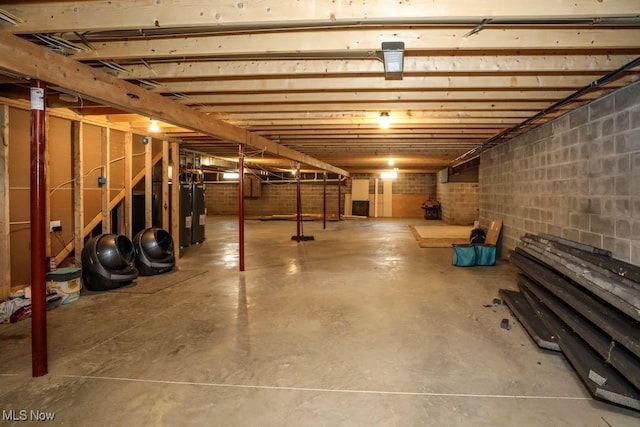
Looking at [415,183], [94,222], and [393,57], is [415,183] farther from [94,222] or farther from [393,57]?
[393,57]

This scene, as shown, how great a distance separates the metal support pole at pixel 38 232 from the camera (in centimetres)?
218

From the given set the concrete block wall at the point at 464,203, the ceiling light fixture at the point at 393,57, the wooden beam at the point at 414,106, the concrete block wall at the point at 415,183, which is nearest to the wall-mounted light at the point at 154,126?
the wooden beam at the point at 414,106

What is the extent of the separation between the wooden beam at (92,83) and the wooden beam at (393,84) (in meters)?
0.25

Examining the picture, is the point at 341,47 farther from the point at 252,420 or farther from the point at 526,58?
the point at 252,420

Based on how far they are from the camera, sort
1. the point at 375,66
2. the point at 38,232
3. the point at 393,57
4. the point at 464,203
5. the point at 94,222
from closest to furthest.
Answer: the point at 38,232 → the point at 393,57 → the point at 375,66 → the point at 94,222 → the point at 464,203

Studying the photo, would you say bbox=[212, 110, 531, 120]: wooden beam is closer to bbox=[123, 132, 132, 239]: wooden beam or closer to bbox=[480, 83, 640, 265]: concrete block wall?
bbox=[480, 83, 640, 265]: concrete block wall

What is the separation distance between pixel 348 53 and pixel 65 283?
362 cm

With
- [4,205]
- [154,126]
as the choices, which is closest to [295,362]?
[4,205]

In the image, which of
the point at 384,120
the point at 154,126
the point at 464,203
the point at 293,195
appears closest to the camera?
the point at 384,120

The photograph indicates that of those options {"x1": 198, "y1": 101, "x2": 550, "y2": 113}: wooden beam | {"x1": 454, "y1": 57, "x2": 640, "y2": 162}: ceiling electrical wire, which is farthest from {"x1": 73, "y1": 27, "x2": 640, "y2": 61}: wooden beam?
{"x1": 198, "y1": 101, "x2": 550, "y2": 113}: wooden beam

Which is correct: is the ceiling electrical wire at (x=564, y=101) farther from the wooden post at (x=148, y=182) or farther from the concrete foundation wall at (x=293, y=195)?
the concrete foundation wall at (x=293, y=195)

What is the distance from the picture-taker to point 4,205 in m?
3.47

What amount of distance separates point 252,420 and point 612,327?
2.08 metres

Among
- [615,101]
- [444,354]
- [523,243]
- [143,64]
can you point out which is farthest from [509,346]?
[143,64]
